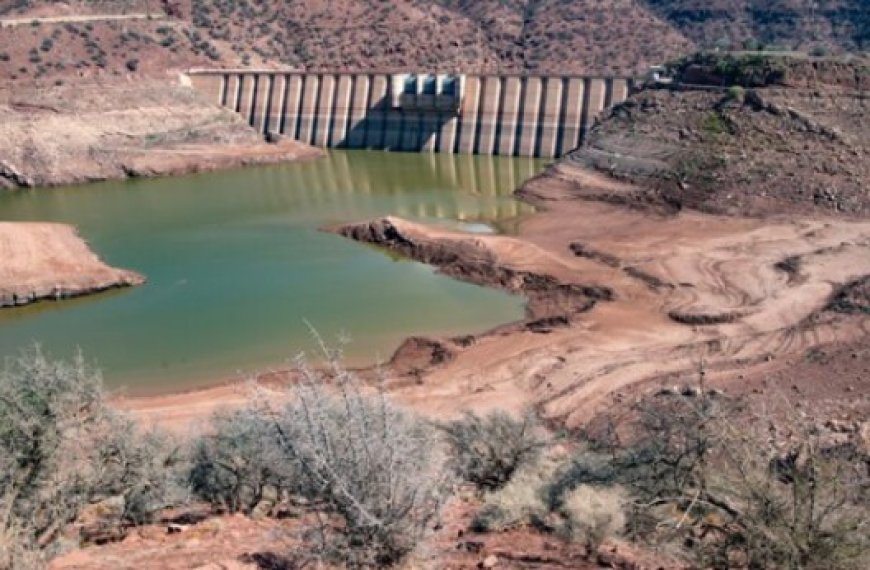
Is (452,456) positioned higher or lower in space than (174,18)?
lower

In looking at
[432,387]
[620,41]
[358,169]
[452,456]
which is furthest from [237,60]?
[452,456]

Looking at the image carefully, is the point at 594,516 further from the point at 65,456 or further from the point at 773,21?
the point at 773,21

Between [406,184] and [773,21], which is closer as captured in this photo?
[406,184]

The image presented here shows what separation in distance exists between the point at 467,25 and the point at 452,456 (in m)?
86.5

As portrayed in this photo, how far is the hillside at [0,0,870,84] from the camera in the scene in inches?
3086

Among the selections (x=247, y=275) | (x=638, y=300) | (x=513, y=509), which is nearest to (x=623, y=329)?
(x=638, y=300)

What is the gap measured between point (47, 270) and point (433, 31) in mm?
65011

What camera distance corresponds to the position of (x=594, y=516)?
1021cm

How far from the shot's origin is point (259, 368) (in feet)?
86.2

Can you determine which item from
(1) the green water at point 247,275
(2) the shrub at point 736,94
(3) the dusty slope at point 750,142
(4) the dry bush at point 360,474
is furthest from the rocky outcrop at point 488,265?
(2) the shrub at point 736,94

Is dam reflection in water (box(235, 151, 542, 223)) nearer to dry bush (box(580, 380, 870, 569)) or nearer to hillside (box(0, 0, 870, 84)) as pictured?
hillside (box(0, 0, 870, 84))

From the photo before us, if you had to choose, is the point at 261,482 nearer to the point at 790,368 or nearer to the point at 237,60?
the point at 790,368

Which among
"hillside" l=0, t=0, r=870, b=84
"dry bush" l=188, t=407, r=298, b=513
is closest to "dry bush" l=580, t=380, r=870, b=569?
"dry bush" l=188, t=407, r=298, b=513

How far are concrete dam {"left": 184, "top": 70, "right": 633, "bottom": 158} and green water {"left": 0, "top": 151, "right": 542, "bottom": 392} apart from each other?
17.0ft
